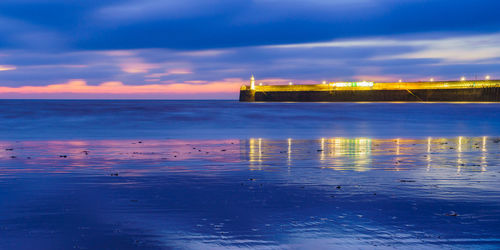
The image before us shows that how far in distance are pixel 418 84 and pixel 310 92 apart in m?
33.7

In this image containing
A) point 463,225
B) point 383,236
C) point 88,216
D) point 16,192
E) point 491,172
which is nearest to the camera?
point 383,236

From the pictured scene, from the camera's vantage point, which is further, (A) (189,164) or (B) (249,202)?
(A) (189,164)

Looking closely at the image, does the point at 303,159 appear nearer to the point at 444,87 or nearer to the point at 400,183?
the point at 400,183

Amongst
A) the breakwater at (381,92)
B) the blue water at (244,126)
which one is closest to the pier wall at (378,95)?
the breakwater at (381,92)

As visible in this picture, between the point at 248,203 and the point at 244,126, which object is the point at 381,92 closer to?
the point at 244,126

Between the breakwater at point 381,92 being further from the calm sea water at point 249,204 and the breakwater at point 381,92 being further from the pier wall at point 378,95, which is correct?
the calm sea water at point 249,204

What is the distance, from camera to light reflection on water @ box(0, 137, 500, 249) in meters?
7.08

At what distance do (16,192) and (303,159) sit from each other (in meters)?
9.30

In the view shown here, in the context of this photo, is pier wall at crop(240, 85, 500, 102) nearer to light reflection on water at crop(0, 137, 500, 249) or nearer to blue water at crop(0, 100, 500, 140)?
blue water at crop(0, 100, 500, 140)

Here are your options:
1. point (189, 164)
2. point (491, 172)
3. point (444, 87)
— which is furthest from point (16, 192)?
point (444, 87)

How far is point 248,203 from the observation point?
941 cm

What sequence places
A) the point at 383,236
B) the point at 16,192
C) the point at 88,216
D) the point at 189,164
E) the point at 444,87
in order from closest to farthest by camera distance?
the point at 383,236, the point at 88,216, the point at 16,192, the point at 189,164, the point at 444,87

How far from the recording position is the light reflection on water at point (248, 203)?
279 inches

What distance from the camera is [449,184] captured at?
1156 centimetres
